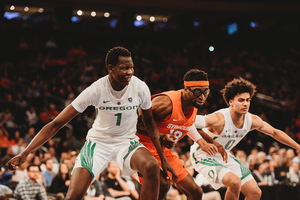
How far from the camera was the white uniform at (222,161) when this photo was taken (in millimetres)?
4992

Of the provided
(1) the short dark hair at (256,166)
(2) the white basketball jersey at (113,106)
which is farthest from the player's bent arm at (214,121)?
(1) the short dark hair at (256,166)

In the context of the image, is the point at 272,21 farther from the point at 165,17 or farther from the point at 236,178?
the point at 236,178

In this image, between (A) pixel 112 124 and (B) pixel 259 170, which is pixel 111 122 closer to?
(A) pixel 112 124

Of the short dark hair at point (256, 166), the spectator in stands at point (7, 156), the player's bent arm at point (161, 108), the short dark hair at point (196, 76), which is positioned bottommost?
the short dark hair at point (256, 166)

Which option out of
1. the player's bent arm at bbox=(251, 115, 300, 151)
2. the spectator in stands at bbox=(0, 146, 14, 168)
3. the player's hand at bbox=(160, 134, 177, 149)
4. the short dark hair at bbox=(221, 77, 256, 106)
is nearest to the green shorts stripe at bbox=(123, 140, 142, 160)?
the player's hand at bbox=(160, 134, 177, 149)

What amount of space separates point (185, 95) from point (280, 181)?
4.92 metres

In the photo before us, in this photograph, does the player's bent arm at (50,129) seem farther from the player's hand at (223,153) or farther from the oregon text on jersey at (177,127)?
the player's hand at (223,153)

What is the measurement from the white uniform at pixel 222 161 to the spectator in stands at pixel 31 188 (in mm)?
3012

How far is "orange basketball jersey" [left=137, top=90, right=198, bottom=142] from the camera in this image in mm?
4488

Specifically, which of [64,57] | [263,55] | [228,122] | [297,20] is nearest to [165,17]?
[263,55]

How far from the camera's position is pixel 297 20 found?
67.6 ft

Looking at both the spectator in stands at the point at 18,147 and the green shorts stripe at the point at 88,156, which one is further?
A: the spectator in stands at the point at 18,147

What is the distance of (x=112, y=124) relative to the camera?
393cm

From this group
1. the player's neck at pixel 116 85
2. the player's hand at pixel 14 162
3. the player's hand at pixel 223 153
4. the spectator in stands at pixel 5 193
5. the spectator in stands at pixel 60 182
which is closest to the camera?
the player's hand at pixel 14 162
